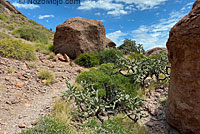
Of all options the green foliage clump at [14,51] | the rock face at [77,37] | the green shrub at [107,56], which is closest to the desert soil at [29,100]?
the green foliage clump at [14,51]

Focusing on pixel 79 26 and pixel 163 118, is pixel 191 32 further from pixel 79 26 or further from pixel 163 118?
pixel 79 26

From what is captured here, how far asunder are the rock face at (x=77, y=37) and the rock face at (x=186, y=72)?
28.1 ft

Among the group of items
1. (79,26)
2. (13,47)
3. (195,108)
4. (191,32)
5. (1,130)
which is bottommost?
(1,130)

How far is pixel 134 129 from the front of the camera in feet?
10.5

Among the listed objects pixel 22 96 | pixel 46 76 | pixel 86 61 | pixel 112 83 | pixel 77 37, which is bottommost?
pixel 22 96

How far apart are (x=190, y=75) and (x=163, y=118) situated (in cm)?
178

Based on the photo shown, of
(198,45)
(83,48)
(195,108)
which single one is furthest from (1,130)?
(83,48)

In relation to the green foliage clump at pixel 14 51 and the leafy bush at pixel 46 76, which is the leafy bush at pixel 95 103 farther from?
the green foliage clump at pixel 14 51

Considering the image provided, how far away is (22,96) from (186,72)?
464 centimetres

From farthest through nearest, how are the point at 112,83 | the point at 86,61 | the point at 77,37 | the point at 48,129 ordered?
the point at 77,37
the point at 86,61
the point at 112,83
the point at 48,129

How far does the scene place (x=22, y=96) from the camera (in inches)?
173

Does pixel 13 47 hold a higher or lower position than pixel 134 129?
higher

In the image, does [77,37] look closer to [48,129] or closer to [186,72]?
[48,129]

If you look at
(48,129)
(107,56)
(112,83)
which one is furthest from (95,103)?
(107,56)
